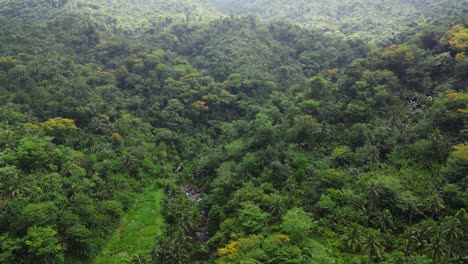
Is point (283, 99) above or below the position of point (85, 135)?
above

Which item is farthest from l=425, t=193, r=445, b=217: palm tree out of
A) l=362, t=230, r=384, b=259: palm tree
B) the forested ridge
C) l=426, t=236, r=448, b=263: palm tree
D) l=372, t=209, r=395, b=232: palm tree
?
l=362, t=230, r=384, b=259: palm tree

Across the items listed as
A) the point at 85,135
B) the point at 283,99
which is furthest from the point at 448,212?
the point at 85,135

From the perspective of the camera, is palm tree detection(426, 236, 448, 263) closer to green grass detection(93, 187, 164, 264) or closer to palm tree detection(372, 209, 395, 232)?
palm tree detection(372, 209, 395, 232)

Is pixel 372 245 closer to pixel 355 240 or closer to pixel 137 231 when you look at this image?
→ pixel 355 240

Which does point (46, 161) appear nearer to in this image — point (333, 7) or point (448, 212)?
point (448, 212)

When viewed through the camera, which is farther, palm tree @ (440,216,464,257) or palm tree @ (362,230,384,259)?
palm tree @ (362,230,384,259)

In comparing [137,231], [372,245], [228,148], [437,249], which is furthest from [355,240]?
[228,148]

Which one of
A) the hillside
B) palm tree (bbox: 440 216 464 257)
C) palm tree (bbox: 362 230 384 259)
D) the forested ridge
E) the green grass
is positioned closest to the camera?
palm tree (bbox: 440 216 464 257)
